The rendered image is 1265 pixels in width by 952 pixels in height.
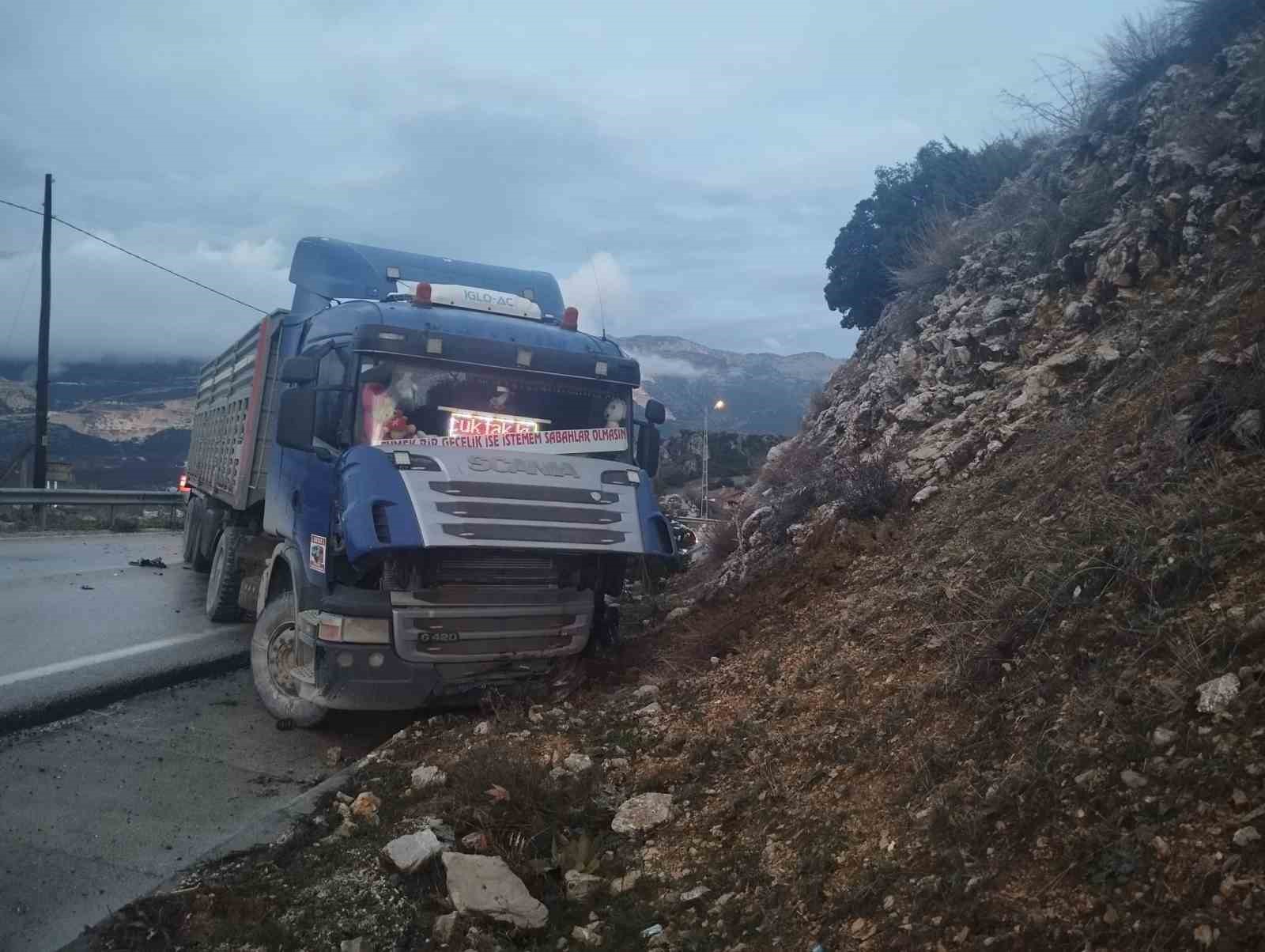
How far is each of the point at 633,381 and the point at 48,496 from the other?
16274mm

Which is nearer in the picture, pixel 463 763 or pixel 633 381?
pixel 463 763

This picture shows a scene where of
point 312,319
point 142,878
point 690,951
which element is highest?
point 312,319

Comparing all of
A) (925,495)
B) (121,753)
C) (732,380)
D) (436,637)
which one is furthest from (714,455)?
(732,380)

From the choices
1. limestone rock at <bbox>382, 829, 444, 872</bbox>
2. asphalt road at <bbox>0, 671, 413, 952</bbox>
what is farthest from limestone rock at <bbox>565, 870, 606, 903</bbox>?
asphalt road at <bbox>0, 671, 413, 952</bbox>

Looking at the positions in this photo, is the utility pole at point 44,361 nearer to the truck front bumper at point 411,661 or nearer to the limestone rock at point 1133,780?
the truck front bumper at point 411,661

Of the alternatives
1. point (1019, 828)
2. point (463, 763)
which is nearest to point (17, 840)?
point (463, 763)

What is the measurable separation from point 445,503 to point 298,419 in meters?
1.46

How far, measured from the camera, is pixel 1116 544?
4109 millimetres

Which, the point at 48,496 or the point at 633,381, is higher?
the point at 633,381

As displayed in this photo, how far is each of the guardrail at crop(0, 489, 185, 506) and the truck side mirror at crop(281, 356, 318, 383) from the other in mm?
14058

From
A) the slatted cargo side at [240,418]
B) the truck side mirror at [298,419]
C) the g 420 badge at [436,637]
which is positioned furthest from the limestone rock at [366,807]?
the slatted cargo side at [240,418]

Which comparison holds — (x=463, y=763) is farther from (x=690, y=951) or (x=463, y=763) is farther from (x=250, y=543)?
(x=250, y=543)

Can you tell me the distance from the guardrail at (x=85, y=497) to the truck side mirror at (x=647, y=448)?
14627mm

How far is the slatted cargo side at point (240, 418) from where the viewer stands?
873cm
